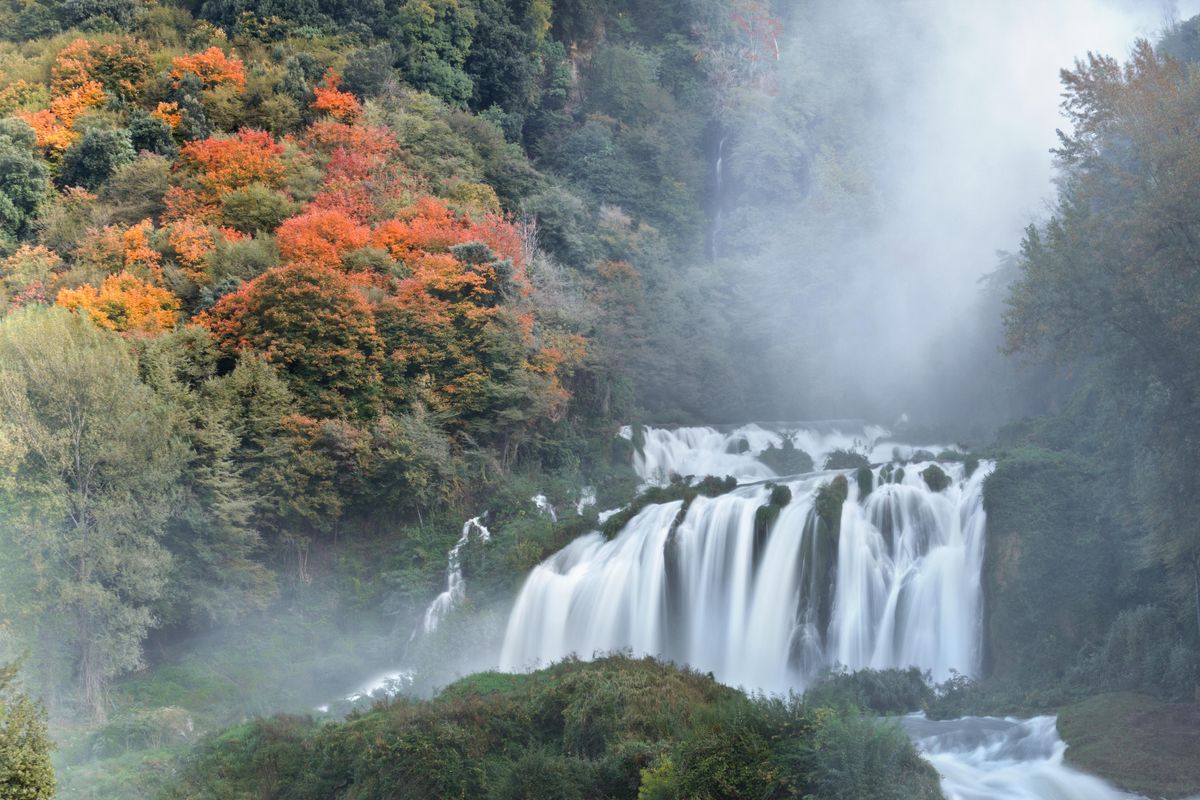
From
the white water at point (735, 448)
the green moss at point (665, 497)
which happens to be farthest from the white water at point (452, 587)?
the white water at point (735, 448)

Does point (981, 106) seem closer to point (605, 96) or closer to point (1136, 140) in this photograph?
point (605, 96)

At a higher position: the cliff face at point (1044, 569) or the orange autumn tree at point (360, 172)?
the orange autumn tree at point (360, 172)

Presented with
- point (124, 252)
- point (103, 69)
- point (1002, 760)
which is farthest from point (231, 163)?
point (1002, 760)

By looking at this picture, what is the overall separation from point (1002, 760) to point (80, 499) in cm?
2074

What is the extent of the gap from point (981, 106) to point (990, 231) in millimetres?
14453

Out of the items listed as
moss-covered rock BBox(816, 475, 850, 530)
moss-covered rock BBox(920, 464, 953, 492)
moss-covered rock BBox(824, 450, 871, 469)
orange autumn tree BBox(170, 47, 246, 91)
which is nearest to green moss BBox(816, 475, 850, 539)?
moss-covered rock BBox(816, 475, 850, 530)

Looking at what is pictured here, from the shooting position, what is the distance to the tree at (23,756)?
1202 cm

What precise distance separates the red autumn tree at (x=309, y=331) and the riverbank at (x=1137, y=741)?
69.3 ft

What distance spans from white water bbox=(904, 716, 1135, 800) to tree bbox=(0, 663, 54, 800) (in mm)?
11935

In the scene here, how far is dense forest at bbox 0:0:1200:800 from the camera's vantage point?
17.5m

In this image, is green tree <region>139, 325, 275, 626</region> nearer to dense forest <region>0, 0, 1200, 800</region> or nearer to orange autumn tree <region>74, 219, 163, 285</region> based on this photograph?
dense forest <region>0, 0, 1200, 800</region>

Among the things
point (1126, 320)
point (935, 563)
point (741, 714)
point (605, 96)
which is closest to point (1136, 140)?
point (1126, 320)

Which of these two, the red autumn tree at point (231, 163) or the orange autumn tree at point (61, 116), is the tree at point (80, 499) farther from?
the orange autumn tree at point (61, 116)

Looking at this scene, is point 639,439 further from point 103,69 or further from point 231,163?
point 103,69
